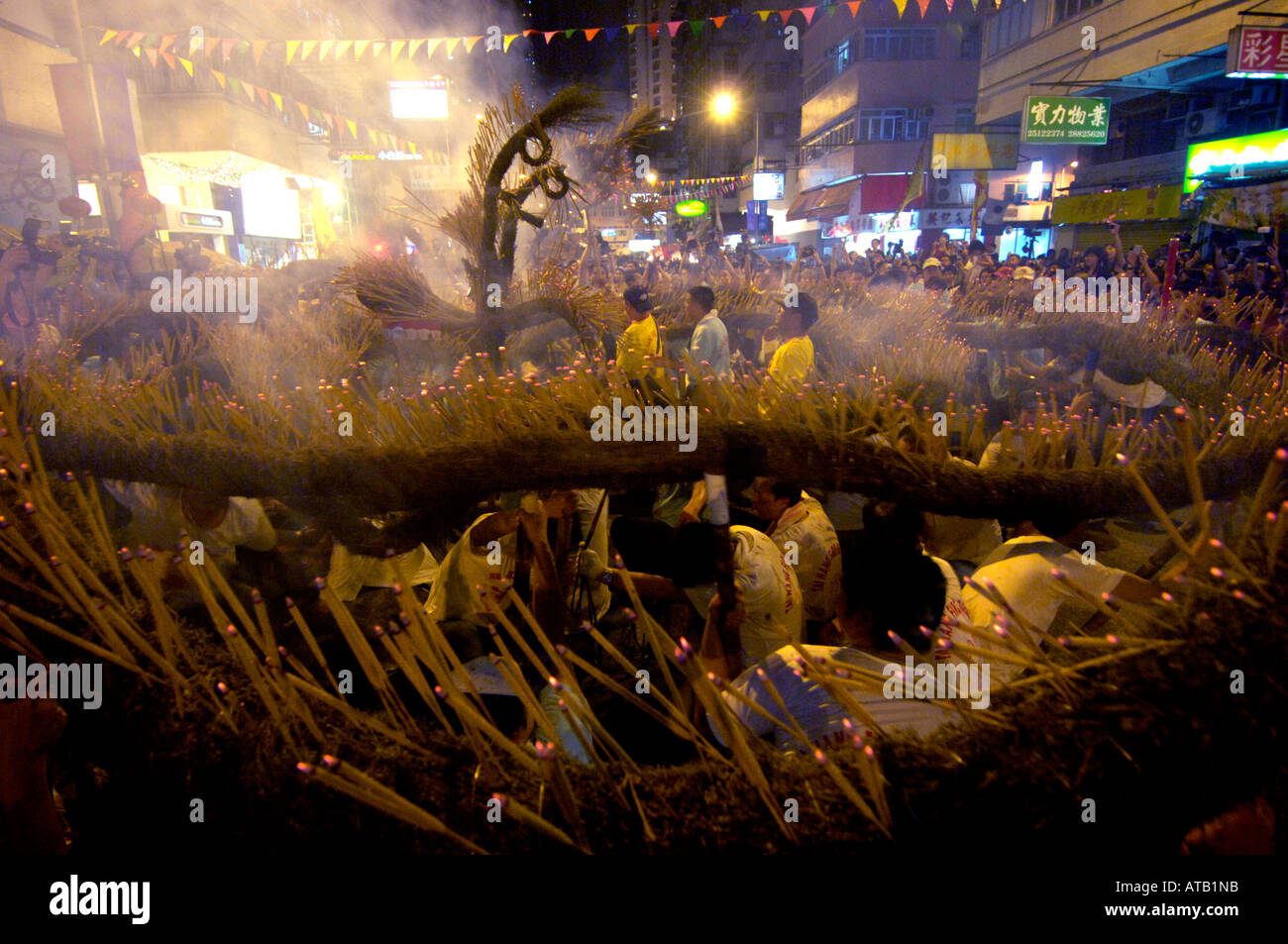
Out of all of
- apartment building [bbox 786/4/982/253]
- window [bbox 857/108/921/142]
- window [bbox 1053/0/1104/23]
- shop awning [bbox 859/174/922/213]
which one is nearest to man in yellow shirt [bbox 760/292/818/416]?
window [bbox 1053/0/1104/23]

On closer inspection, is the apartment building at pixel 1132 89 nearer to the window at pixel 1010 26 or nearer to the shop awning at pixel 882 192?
the window at pixel 1010 26

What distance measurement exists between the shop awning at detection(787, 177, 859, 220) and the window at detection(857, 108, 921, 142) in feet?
6.68

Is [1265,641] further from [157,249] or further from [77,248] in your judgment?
[157,249]

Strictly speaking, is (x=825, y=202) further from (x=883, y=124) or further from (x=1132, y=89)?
(x=1132, y=89)

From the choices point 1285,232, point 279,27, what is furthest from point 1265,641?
point 279,27

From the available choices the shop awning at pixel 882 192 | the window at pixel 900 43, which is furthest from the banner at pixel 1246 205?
the window at pixel 900 43

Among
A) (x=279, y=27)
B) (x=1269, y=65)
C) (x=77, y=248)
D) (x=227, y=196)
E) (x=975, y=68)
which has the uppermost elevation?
(x=975, y=68)

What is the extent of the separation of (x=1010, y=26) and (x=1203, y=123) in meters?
7.46

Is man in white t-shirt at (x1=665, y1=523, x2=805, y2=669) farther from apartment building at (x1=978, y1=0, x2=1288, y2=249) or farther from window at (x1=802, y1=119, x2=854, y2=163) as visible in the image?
window at (x1=802, y1=119, x2=854, y2=163)

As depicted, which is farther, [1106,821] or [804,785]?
[804,785]

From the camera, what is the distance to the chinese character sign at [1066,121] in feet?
49.1

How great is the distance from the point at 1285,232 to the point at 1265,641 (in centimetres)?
1440

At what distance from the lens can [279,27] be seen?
20.4 metres

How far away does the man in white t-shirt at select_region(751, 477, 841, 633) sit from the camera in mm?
2707
